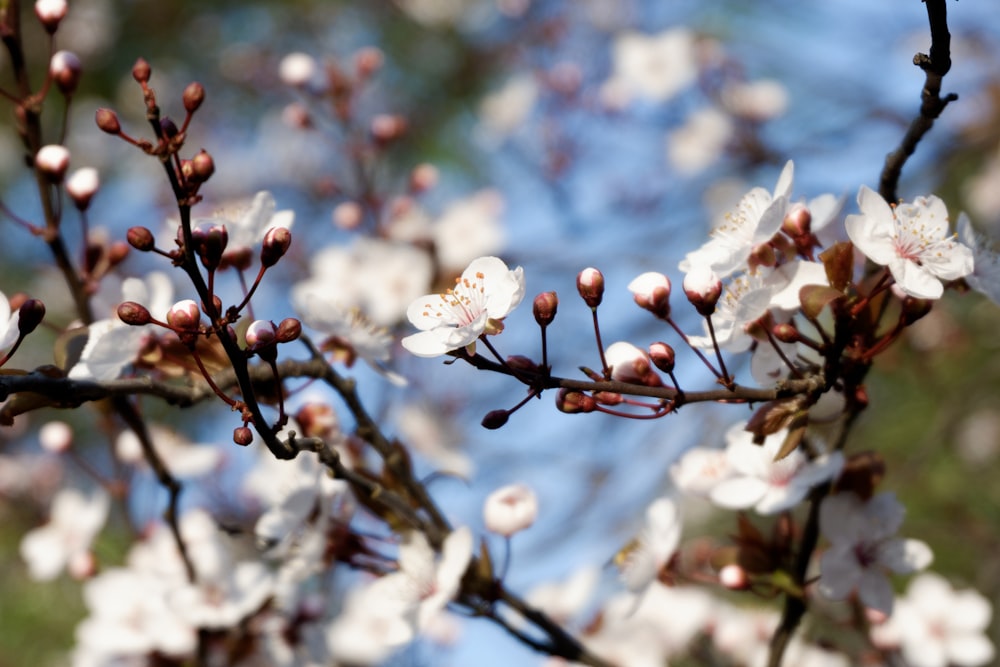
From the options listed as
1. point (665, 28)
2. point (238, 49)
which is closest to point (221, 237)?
point (665, 28)

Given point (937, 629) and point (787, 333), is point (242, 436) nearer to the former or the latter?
point (787, 333)

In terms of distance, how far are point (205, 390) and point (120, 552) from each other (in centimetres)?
183

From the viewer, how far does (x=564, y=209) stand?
3.60 m

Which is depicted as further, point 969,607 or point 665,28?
point 665,28

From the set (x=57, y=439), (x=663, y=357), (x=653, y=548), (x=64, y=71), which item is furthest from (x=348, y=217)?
(x=663, y=357)

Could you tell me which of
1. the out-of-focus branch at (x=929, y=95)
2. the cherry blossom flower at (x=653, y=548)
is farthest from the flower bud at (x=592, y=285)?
the cherry blossom flower at (x=653, y=548)

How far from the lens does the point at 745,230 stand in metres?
1.15

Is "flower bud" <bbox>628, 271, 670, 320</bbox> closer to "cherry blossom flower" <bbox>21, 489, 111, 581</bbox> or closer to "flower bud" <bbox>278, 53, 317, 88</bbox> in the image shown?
"cherry blossom flower" <bbox>21, 489, 111, 581</bbox>

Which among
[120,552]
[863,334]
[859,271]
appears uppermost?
[859,271]

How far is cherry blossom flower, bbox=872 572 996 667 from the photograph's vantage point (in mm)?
1625

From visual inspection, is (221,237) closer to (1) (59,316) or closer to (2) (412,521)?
(2) (412,521)

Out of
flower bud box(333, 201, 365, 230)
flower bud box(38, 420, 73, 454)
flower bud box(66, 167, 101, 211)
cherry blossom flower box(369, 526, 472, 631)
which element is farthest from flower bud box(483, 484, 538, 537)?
flower bud box(333, 201, 365, 230)

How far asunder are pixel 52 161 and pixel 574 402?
77 centimetres

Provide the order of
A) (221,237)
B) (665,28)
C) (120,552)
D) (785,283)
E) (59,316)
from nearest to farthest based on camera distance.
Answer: (221,237) < (785,283) < (120,552) < (59,316) < (665,28)
